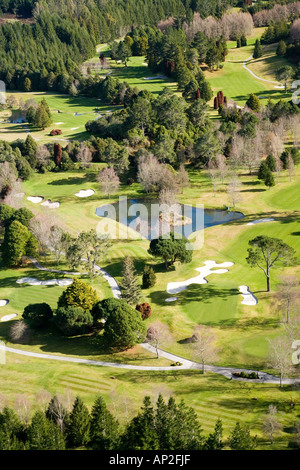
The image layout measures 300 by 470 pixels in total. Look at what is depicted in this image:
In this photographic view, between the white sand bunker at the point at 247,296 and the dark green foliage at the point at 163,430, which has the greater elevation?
the white sand bunker at the point at 247,296

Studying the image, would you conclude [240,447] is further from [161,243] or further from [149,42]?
[149,42]

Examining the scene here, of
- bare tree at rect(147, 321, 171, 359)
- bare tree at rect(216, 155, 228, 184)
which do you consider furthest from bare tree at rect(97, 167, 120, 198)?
bare tree at rect(147, 321, 171, 359)

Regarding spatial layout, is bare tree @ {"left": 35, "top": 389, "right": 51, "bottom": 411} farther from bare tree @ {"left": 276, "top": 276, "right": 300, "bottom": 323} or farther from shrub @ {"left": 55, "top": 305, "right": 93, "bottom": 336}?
bare tree @ {"left": 276, "top": 276, "right": 300, "bottom": 323}

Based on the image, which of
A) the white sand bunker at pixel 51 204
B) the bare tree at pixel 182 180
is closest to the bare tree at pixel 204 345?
the bare tree at pixel 182 180

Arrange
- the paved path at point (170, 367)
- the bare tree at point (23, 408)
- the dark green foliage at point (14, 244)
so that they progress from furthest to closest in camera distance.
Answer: the dark green foliage at point (14, 244), the paved path at point (170, 367), the bare tree at point (23, 408)

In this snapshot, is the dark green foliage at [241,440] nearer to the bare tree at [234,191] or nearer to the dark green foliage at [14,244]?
the dark green foliage at [14,244]

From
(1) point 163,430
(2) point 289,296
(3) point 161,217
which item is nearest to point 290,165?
(3) point 161,217

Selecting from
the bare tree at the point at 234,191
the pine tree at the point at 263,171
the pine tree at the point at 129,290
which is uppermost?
the pine tree at the point at 263,171
